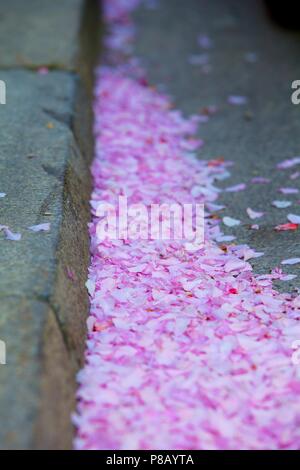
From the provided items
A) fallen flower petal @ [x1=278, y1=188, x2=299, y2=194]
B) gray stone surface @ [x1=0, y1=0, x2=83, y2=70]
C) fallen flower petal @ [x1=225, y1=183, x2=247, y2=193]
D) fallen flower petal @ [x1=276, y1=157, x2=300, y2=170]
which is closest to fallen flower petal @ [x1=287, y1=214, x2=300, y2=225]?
fallen flower petal @ [x1=278, y1=188, x2=299, y2=194]

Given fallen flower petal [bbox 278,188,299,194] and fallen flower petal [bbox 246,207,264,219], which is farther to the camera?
fallen flower petal [bbox 278,188,299,194]

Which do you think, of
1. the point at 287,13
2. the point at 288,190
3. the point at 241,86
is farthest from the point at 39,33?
the point at 288,190

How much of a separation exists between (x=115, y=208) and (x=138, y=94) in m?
1.86

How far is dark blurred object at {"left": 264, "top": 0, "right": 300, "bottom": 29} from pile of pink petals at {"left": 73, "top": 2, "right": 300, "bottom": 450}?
2967 mm

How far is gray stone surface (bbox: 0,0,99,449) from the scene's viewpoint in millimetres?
1859

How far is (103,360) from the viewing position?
7.45ft

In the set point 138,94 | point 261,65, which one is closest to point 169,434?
point 138,94

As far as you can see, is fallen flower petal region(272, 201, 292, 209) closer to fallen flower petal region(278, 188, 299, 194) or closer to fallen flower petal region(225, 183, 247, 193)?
fallen flower petal region(278, 188, 299, 194)

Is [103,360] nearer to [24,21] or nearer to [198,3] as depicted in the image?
[24,21]

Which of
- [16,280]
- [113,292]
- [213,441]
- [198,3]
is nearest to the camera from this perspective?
[213,441]

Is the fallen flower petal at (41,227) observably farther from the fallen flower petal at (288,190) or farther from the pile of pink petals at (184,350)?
the fallen flower petal at (288,190)

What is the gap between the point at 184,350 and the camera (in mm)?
2309

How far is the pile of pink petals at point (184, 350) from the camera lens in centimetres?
201

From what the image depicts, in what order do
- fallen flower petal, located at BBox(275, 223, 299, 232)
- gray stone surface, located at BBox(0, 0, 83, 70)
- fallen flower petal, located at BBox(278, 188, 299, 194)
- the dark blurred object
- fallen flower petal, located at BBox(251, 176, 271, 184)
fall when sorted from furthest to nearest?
the dark blurred object < gray stone surface, located at BBox(0, 0, 83, 70) < fallen flower petal, located at BBox(251, 176, 271, 184) < fallen flower petal, located at BBox(278, 188, 299, 194) < fallen flower petal, located at BBox(275, 223, 299, 232)
